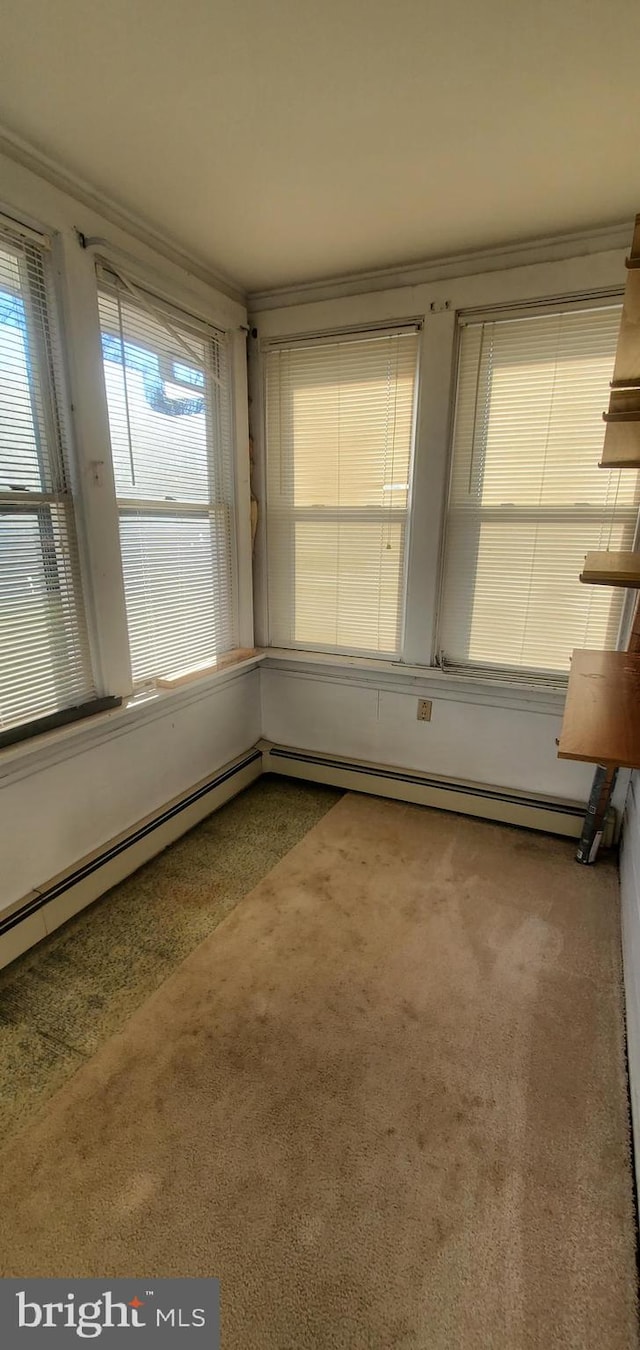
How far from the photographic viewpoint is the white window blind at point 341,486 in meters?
2.33

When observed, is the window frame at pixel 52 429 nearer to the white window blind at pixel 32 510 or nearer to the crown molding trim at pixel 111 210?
the white window blind at pixel 32 510

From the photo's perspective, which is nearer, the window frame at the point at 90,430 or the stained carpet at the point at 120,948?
the stained carpet at the point at 120,948

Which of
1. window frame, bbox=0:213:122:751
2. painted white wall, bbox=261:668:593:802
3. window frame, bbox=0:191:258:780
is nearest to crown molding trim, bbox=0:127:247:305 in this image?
window frame, bbox=0:191:258:780

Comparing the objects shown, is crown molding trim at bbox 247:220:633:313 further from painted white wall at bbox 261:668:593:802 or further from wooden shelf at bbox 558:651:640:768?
painted white wall at bbox 261:668:593:802

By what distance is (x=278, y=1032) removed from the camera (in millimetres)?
1500

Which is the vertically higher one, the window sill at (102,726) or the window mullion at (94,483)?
the window mullion at (94,483)

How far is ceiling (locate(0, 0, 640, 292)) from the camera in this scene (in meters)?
1.10

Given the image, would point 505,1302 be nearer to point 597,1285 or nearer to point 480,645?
point 597,1285

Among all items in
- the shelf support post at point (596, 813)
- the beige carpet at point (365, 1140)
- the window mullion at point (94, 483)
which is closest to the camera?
the beige carpet at point (365, 1140)

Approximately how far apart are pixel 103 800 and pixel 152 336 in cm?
173

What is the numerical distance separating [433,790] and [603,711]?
146 cm

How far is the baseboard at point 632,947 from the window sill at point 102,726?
1.74 meters

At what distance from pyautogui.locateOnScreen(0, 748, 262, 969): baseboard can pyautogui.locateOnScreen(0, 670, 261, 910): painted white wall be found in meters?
0.03

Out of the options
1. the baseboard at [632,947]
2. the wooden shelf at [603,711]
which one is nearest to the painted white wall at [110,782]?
the wooden shelf at [603,711]
